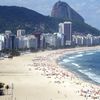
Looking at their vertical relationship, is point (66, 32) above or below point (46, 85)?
above

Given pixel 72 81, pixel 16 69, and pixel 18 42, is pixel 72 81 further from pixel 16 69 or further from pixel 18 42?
pixel 18 42

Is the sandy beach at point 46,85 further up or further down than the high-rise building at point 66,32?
further down

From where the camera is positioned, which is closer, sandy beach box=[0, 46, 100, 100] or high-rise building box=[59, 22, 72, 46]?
sandy beach box=[0, 46, 100, 100]

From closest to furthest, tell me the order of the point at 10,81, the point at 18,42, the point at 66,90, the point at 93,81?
the point at 66,90, the point at 10,81, the point at 93,81, the point at 18,42

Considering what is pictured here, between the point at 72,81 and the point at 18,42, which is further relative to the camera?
the point at 18,42

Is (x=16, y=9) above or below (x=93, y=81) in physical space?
above

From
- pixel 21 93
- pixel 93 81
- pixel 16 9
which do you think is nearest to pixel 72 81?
pixel 93 81

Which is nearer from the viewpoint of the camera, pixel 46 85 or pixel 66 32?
pixel 46 85

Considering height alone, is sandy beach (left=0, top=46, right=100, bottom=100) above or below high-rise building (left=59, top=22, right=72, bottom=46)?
below

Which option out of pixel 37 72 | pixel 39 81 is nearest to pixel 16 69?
pixel 37 72

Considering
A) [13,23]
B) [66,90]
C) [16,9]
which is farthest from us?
[16,9]

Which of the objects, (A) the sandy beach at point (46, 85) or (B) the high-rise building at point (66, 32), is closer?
(A) the sandy beach at point (46, 85)
